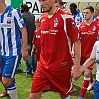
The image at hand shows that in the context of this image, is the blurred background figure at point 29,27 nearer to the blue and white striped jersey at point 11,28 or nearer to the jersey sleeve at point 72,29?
the blue and white striped jersey at point 11,28

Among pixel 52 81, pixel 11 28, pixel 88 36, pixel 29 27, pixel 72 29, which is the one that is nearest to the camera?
pixel 72 29

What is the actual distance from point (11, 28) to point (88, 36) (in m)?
1.96

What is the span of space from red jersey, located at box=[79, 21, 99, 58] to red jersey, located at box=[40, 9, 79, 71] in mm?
1965

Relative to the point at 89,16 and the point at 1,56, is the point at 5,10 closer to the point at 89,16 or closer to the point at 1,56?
the point at 1,56

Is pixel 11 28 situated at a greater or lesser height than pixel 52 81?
greater

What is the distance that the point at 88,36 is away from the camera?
6199 millimetres

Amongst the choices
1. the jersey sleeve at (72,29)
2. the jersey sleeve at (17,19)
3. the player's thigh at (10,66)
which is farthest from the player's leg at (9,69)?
the jersey sleeve at (72,29)

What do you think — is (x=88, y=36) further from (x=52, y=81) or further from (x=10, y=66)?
(x=52, y=81)

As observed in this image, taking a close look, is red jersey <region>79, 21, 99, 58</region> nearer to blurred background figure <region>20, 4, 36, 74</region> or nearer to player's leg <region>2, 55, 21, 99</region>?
player's leg <region>2, 55, 21, 99</region>

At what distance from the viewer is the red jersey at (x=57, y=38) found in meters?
4.12

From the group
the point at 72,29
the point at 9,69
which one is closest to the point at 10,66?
the point at 9,69

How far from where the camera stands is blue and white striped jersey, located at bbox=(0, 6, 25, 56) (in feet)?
16.1

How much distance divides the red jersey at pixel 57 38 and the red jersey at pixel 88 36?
6.45 ft

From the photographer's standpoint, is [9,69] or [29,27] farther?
[29,27]
